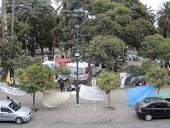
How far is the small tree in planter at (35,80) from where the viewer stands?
967 inches

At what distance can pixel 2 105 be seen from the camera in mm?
22312

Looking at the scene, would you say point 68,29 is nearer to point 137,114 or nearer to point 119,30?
point 119,30

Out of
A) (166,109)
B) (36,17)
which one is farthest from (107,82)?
(36,17)

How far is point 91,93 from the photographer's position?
2581 centimetres

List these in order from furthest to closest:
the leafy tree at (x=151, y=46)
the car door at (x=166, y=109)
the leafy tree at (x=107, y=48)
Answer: the leafy tree at (x=151, y=46)
the leafy tree at (x=107, y=48)
the car door at (x=166, y=109)

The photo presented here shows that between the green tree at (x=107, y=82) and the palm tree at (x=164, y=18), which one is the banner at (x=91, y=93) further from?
the palm tree at (x=164, y=18)

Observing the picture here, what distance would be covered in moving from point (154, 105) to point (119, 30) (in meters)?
17.3

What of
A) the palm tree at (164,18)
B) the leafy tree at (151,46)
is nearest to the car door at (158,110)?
the leafy tree at (151,46)

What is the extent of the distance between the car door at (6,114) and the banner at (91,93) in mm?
5758

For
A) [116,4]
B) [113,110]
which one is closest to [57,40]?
[116,4]

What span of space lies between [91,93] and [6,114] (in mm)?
6591

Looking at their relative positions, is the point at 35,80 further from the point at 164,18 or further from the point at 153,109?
the point at 164,18

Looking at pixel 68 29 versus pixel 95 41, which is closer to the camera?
pixel 95 41

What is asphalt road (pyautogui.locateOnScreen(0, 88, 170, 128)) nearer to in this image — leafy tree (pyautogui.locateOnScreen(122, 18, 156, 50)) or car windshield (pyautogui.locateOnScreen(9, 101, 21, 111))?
car windshield (pyautogui.locateOnScreen(9, 101, 21, 111))
